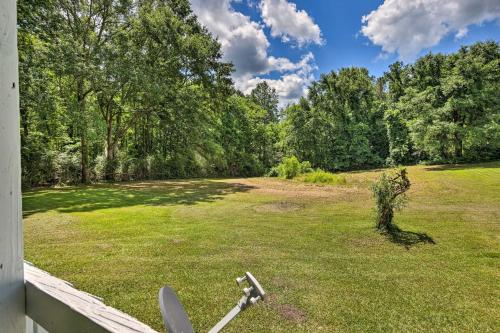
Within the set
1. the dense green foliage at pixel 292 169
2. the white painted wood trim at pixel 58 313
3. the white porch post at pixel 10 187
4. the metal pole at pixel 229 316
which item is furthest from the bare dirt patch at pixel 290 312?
the dense green foliage at pixel 292 169

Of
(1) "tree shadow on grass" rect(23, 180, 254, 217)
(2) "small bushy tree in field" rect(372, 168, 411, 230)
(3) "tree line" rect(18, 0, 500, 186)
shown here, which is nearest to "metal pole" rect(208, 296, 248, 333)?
(2) "small bushy tree in field" rect(372, 168, 411, 230)

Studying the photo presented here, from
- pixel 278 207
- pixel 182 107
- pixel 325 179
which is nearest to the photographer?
pixel 278 207

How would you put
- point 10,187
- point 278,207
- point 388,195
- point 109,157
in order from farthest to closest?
point 109,157, point 278,207, point 388,195, point 10,187

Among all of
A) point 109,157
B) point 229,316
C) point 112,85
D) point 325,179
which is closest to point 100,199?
point 112,85

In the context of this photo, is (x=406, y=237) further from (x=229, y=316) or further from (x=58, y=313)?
(x=58, y=313)

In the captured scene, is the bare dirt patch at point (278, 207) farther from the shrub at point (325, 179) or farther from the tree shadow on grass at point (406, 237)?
the shrub at point (325, 179)

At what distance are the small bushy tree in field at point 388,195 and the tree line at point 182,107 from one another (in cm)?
1217

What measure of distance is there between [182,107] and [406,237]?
50.0ft

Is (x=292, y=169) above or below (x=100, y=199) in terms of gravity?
above

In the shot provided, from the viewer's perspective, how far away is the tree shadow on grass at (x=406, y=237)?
7.37 m

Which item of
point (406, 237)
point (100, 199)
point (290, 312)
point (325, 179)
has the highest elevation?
point (325, 179)

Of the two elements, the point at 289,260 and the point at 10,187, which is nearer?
the point at 10,187

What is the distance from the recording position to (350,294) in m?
4.85

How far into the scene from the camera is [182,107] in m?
19.5
